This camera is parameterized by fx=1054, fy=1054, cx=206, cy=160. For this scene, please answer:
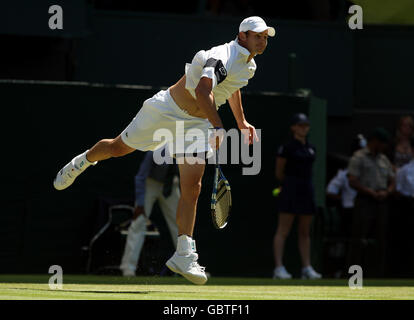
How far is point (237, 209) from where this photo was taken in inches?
516

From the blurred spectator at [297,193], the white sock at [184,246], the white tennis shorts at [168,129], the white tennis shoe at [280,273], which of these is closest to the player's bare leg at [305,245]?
the blurred spectator at [297,193]

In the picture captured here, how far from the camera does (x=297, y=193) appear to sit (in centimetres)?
1267

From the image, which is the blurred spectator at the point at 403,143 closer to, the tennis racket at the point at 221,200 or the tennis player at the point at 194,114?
the tennis player at the point at 194,114

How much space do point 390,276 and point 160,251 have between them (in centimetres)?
343

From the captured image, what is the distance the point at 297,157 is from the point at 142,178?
1.99m

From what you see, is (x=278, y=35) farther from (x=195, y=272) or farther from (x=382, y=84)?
(x=195, y=272)

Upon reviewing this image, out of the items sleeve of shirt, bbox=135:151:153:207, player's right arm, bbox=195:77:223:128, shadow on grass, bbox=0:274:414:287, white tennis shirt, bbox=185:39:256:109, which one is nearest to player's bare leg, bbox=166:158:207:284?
player's right arm, bbox=195:77:223:128

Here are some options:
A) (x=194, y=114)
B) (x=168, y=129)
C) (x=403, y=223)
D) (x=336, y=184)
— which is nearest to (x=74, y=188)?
(x=336, y=184)

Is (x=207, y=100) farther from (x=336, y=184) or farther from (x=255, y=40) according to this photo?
(x=336, y=184)

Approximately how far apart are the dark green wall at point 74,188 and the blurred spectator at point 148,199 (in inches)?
29.4

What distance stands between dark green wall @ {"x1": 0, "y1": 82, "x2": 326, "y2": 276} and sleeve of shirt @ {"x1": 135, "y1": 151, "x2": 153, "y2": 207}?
0.79 metres

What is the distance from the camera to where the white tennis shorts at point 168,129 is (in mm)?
8461

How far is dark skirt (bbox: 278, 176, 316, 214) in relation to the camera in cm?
1267
